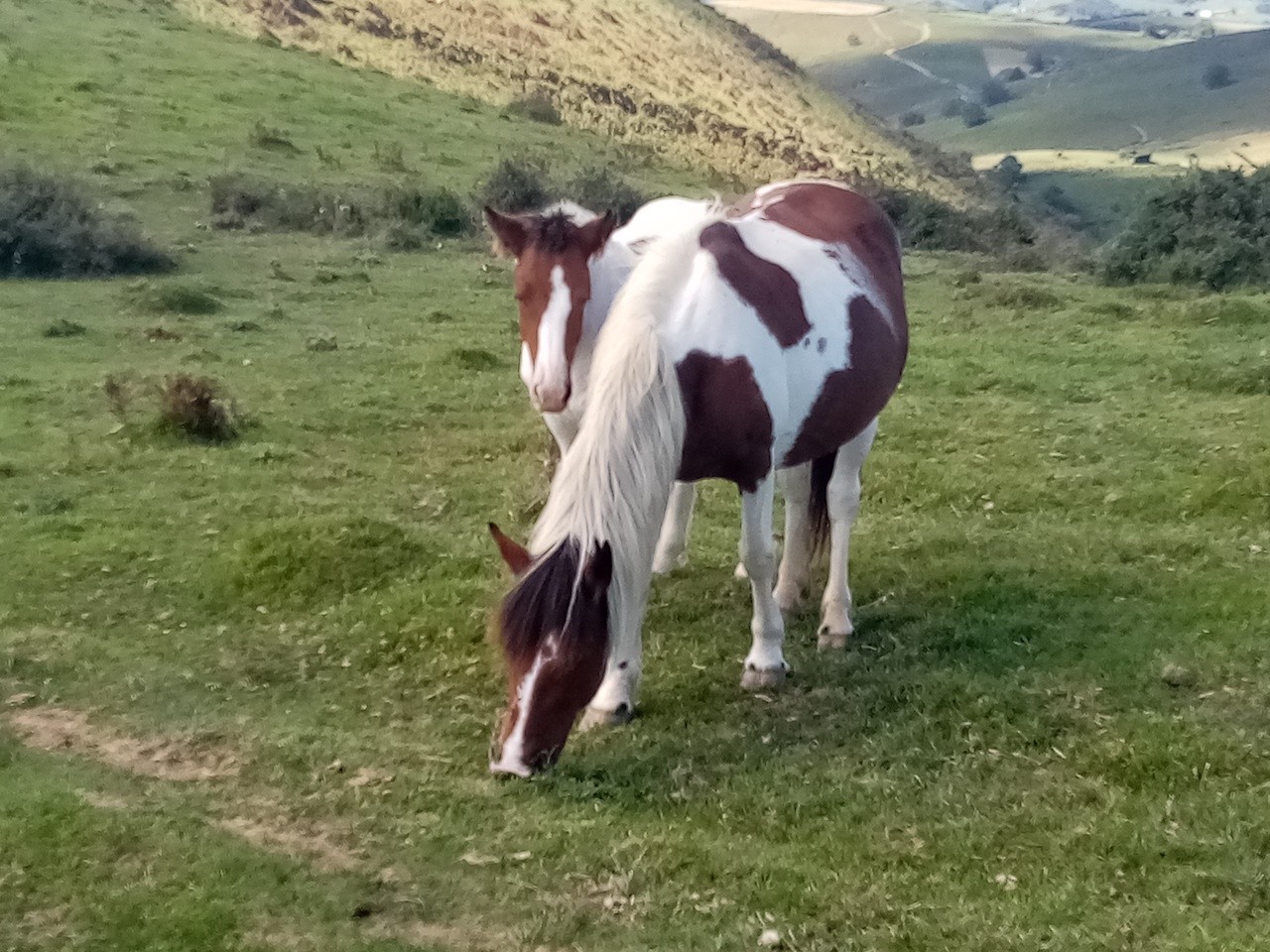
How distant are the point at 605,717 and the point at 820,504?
1.87 metres

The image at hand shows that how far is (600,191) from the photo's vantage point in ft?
71.7

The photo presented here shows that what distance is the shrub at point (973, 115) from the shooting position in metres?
85.8

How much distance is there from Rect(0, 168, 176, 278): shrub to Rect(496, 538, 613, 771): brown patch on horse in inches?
499

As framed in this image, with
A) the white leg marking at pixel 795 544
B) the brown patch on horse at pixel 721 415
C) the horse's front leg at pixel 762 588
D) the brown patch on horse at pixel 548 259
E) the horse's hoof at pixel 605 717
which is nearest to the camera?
the brown patch on horse at pixel 721 415

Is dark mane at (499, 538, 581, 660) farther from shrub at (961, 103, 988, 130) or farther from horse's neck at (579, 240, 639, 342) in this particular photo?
shrub at (961, 103, 988, 130)

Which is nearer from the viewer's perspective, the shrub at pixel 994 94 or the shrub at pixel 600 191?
the shrub at pixel 600 191

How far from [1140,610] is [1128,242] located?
1498cm

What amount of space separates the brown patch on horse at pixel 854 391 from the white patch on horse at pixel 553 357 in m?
1.08

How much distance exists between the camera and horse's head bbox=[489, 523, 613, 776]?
4.59 m

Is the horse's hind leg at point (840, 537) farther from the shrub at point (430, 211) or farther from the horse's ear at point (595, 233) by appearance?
the shrub at point (430, 211)

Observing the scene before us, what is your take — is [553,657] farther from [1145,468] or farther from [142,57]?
[142,57]

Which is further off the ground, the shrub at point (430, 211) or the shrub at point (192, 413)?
the shrub at point (430, 211)

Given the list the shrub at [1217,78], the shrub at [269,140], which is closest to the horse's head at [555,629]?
the shrub at [269,140]

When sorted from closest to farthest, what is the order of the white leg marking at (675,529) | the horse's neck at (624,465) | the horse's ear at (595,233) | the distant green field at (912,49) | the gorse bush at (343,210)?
the horse's neck at (624,465) → the horse's ear at (595,233) → the white leg marking at (675,529) → the gorse bush at (343,210) → the distant green field at (912,49)
